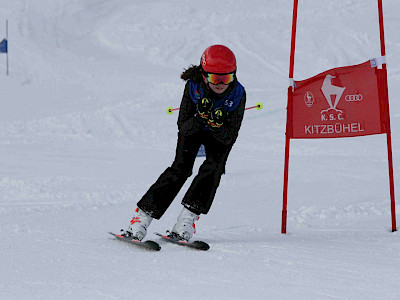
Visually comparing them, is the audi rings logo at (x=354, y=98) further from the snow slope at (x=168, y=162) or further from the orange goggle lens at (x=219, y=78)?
the orange goggle lens at (x=219, y=78)

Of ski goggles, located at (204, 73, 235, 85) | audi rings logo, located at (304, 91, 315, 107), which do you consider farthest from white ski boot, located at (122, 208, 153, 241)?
audi rings logo, located at (304, 91, 315, 107)

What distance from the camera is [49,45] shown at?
71.4ft

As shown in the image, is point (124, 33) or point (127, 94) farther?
point (124, 33)

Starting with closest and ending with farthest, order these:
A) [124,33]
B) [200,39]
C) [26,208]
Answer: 1. [26,208]
2. [200,39]
3. [124,33]

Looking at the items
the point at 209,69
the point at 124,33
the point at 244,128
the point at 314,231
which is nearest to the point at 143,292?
the point at 209,69

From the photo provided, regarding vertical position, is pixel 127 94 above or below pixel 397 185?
above

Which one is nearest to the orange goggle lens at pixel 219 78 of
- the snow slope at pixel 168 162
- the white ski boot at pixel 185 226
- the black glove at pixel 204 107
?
the black glove at pixel 204 107

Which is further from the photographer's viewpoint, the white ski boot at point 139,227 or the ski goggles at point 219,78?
the white ski boot at point 139,227

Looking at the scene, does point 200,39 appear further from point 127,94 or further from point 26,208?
point 26,208

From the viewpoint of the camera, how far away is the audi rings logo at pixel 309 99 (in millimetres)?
4832

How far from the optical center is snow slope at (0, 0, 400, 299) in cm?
323

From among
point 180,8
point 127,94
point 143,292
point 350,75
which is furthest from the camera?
point 180,8

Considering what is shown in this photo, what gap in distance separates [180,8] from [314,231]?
67.4 feet

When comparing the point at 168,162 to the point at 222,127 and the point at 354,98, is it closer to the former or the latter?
the point at 354,98
